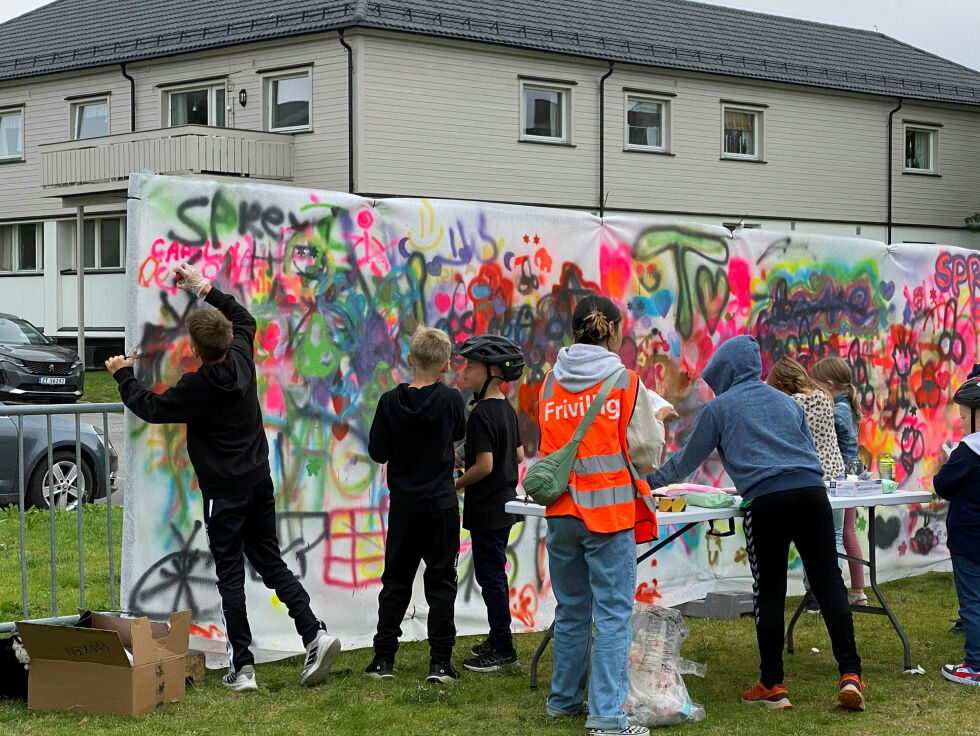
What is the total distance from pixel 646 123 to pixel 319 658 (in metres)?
25.3

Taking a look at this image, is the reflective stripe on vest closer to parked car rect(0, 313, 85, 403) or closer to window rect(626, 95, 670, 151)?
parked car rect(0, 313, 85, 403)

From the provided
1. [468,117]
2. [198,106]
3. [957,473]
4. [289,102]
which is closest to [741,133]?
[468,117]

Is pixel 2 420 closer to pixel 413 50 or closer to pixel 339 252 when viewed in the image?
pixel 339 252

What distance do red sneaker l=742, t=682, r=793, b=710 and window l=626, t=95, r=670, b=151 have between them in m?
24.4

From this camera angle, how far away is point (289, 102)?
2758cm

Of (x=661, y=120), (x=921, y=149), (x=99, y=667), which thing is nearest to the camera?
(x=99, y=667)

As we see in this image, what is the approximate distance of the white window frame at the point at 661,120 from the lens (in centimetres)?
2973

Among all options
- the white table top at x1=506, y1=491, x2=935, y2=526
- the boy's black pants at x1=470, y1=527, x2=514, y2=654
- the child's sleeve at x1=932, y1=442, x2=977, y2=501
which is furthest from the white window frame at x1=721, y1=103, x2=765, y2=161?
the boy's black pants at x1=470, y1=527, x2=514, y2=654

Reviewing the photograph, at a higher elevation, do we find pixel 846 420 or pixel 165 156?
pixel 165 156

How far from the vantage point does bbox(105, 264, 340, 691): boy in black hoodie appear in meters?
6.17

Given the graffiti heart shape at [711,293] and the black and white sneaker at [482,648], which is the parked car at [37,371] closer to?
the graffiti heart shape at [711,293]

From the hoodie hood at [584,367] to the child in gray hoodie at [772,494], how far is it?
70 cm

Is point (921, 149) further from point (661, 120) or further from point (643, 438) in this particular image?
point (643, 438)

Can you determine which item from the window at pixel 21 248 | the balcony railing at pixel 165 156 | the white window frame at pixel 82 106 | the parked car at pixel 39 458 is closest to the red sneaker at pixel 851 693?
the parked car at pixel 39 458
